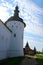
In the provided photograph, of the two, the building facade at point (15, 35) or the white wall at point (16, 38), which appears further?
the white wall at point (16, 38)

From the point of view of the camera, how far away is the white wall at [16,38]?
28.4 m

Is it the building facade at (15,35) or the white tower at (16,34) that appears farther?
the white tower at (16,34)

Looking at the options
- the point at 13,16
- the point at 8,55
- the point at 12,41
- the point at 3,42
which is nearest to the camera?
the point at 3,42

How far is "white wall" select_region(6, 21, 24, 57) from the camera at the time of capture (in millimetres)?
28416

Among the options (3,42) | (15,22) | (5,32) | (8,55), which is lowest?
(8,55)

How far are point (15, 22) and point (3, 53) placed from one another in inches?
330

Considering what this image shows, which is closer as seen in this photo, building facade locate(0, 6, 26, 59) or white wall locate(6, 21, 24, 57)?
building facade locate(0, 6, 26, 59)

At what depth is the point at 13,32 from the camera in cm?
2934

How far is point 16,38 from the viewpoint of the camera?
2909cm

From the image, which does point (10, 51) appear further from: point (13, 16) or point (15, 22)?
point (13, 16)

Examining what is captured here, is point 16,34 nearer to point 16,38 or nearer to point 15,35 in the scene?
point 15,35

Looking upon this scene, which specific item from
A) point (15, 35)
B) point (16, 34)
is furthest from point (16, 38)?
point (16, 34)

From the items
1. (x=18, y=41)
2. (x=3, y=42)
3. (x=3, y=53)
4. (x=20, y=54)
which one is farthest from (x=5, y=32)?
(x=20, y=54)

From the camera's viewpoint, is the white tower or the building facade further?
the white tower
